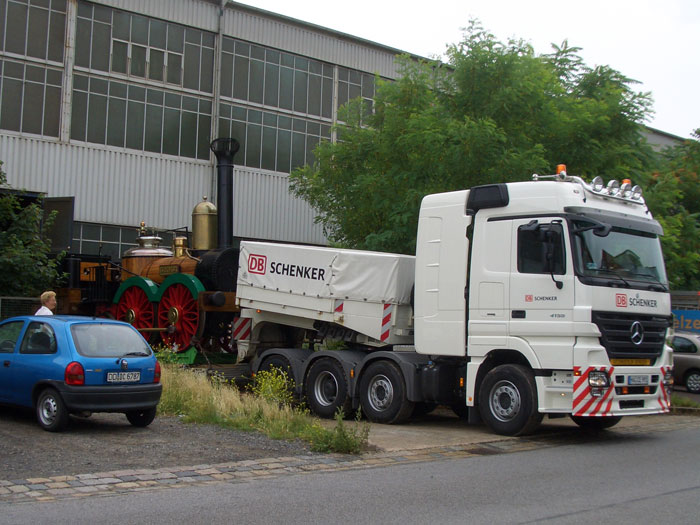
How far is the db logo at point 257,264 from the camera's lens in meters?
15.4

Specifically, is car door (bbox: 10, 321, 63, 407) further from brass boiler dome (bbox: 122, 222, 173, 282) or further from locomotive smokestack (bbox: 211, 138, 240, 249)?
brass boiler dome (bbox: 122, 222, 173, 282)

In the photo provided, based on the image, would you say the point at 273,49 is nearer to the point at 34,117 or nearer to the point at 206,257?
the point at 34,117

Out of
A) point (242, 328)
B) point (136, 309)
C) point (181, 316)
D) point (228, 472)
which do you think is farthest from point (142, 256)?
point (228, 472)

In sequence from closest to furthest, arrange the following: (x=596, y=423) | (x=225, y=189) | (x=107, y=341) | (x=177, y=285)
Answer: (x=107, y=341) → (x=596, y=423) → (x=177, y=285) → (x=225, y=189)

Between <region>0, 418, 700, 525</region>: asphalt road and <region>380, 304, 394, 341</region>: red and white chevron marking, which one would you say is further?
<region>380, 304, 394, 341</region>: red and white chevron marking

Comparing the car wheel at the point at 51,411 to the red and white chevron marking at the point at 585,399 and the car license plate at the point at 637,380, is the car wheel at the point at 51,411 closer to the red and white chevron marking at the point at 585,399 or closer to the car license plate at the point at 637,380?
the red and white chevron marking at the point at 585,399

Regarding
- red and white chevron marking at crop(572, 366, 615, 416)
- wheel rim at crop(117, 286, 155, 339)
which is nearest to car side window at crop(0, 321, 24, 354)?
wheel rim at crop(117, 286, 155, 339)

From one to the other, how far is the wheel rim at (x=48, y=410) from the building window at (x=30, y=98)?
17754 millimetres

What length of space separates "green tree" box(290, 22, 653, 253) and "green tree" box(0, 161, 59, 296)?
7008 millimetres

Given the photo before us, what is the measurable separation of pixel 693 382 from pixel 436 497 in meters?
16.0

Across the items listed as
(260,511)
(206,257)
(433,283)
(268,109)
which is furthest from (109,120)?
(260,511)

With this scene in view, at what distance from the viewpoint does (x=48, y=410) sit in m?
10.6

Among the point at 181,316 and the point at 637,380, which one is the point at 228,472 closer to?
the point at 637,380

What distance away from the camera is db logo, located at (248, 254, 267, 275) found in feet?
50.6
